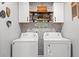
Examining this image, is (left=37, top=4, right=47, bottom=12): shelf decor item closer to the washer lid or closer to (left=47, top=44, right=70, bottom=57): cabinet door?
the washer lid

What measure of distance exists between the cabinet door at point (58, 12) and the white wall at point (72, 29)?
0.60 feet

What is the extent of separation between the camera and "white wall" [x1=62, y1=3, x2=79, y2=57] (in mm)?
3363

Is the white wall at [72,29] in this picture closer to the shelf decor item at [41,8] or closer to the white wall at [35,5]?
the white wall at [35,5]

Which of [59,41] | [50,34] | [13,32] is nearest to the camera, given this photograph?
[59,41]

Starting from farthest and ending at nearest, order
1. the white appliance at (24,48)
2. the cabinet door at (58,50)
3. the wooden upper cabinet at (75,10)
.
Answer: the white appliance at (24,48), the cabinet door at (58,50), the wooden upper cabinet at (75,10)

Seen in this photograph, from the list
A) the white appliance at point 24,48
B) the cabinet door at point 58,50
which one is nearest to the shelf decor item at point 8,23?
the white appliance at point 24,48

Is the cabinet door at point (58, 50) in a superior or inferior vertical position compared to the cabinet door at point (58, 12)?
inferior

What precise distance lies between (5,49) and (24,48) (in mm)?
474

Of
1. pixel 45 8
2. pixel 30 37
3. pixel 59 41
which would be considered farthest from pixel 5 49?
pixel 45 8

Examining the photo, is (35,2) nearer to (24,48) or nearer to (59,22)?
(59,22)

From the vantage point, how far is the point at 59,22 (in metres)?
4.45

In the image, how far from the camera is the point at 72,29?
3.71m

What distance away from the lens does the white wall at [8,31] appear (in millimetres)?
3594

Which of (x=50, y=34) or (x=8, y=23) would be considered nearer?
(x=8, y=23)
